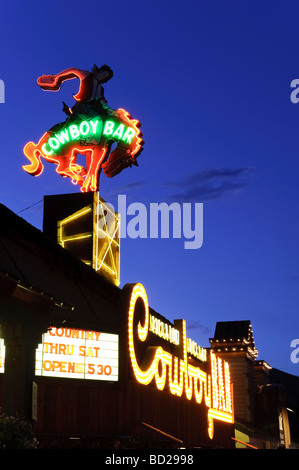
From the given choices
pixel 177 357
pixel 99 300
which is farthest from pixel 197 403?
pixel 99 300

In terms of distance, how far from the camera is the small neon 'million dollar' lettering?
2445 cm

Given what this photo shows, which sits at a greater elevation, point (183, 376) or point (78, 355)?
point (183, 376)

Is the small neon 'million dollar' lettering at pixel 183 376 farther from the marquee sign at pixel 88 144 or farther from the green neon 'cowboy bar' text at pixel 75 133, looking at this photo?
the green neon 'cowboy bar' text at pixel 75 133

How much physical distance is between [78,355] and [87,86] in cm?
2021

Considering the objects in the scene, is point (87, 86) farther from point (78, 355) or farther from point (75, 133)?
point (78, 355)

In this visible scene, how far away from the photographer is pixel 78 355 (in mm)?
22000

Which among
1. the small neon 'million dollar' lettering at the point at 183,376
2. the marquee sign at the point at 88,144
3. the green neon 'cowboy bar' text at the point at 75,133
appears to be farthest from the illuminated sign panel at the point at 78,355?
the green neon 'cowboy bar' text at the point at 75,133

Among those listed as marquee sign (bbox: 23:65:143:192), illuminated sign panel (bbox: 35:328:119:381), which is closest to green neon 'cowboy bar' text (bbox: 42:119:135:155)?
marquee sign (bbox: 23:65:143:192)

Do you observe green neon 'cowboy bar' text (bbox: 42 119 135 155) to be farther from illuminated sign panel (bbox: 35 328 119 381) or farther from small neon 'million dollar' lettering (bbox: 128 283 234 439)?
illuminated sign panel (bbox: 35 328 119 381)

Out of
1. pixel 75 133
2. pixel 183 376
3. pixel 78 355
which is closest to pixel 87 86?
pixel 75 133

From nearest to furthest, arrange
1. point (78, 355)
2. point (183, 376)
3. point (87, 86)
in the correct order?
point (78, 355) → point (183, 376) → point (87, 86)

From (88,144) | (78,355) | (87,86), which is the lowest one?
(78,355)

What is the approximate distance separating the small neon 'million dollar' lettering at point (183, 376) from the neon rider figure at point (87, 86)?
12631 millimetres

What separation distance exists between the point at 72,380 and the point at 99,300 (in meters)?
3.99
